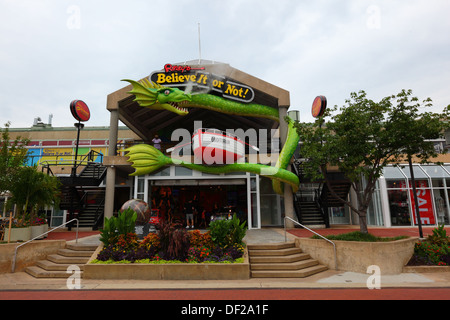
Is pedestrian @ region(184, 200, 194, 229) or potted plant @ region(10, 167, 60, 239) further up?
potted plant @ region(10, 167, 60, 239)

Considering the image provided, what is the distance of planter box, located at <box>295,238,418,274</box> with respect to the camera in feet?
27.6

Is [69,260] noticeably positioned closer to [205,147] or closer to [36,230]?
[36,230]

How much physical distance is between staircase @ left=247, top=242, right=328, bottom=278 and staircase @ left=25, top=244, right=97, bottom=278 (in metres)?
5.84

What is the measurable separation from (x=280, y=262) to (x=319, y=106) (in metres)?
10.1

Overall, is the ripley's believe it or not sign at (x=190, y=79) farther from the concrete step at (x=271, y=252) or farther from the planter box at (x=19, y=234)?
the planter box at (x=19, y=234)

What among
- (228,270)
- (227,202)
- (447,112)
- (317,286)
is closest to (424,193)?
(447,112)

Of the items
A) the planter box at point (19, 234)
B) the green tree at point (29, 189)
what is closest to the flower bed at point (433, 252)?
the planter box at point (19, 234)

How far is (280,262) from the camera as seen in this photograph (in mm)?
8844

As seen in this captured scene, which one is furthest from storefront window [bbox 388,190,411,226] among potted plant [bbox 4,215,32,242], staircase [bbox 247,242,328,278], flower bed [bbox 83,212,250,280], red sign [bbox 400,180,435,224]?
potted plant [bbox 4,215,32,242]

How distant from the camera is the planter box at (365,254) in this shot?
8422 mm

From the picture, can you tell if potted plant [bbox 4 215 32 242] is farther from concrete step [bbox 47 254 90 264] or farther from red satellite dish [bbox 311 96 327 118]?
red satellite dish [bbox 311 96 327 118]

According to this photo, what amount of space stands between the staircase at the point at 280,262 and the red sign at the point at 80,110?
16.4m

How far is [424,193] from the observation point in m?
17.2

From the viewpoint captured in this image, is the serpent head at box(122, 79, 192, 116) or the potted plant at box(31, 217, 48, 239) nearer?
the potted plant at box(31, 217, 48, 239)
